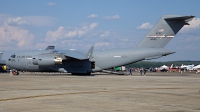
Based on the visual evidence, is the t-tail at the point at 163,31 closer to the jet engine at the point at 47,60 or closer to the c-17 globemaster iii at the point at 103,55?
the c-17 globemaster iii at the point at 103,55

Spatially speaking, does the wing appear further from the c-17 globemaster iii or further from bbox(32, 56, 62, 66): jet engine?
bbox(32, 56, 62, 66): jet engine

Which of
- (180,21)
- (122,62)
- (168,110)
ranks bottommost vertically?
(168,110)

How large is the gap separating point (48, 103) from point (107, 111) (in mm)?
3134

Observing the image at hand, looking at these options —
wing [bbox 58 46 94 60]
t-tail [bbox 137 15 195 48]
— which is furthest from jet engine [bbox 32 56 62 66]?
t-tail [bbox 137 15 195 48]

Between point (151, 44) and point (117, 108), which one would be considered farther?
point (151, 44)

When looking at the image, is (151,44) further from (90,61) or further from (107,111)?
(107,111)

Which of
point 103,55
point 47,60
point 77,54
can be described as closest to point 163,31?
point 103,55

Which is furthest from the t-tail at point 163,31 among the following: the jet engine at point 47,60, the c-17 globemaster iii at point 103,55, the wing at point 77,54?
the jet engine at point 47,60

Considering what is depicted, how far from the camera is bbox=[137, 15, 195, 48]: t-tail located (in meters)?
45.1

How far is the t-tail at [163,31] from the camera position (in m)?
45.1

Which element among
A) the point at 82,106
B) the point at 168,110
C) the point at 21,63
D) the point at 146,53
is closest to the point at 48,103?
the point at 82,106

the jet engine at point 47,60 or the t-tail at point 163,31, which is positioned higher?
the t-tail at point 163,31

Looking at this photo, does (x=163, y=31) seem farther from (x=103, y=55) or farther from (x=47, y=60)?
(x=47, y=60)

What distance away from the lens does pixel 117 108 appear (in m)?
13.1
